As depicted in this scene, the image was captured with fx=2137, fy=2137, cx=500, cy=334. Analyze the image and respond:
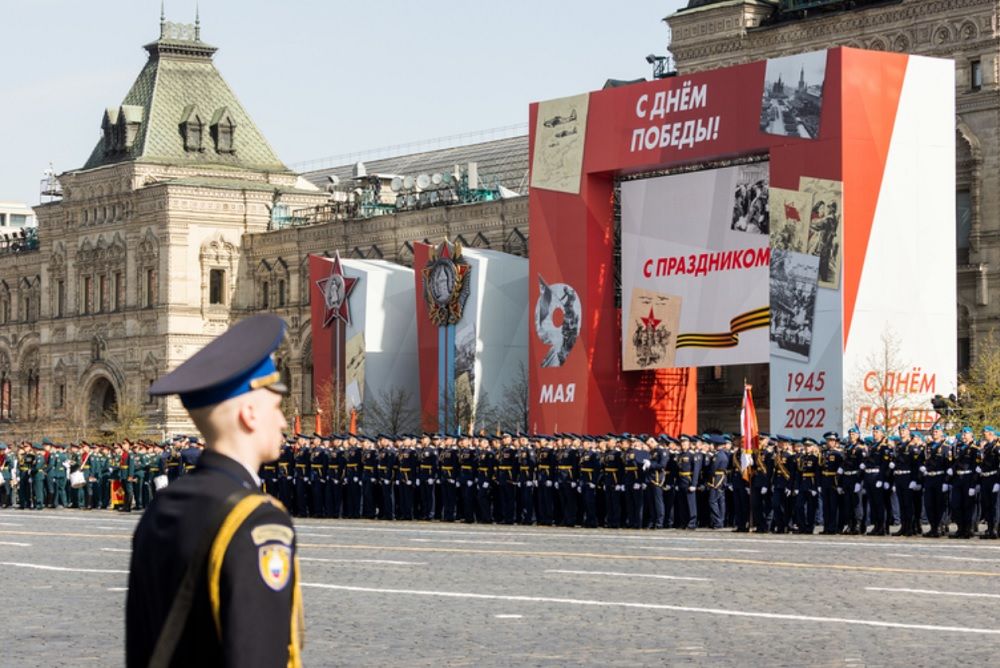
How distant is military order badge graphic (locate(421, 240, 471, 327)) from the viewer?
62812 mm

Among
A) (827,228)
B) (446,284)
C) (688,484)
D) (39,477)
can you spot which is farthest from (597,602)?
(446,284)

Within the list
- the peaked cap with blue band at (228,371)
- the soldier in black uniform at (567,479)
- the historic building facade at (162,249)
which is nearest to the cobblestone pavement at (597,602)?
the soldier in black uniform at (567,479)

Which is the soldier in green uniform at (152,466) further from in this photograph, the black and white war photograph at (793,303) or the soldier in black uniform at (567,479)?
the black and white war photograph at (793,303)

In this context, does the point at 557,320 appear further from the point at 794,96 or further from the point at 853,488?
the point at 853,488

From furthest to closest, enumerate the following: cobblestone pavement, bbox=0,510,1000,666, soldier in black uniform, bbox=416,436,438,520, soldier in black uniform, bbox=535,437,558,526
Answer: soldier in black uniform, bbox=416,436,438,520 → soldier in black uniform, bbox=535,437,558,526 → cobblestone pavement, bbox=0,510,1000,666

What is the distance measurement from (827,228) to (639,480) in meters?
12.7

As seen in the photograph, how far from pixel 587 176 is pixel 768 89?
21.7 feet

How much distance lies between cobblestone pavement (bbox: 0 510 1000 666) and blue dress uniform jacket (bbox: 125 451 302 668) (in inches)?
326

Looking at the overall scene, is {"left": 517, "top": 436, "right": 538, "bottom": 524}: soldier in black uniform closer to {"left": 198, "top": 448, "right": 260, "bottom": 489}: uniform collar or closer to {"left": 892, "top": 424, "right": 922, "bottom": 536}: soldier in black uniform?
{"left": 892, "top": 424, "right": 922, "bottom": 536}: soldier in black uniform

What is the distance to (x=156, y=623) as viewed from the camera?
460cm

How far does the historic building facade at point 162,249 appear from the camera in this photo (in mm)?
81250

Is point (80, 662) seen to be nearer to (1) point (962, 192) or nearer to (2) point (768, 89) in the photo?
(2) point (768, 89)

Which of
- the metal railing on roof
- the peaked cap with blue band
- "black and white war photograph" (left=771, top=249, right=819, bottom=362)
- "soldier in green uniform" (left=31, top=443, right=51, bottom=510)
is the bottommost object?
"soldier in green uniform" (left=31, top=443, right=51, bottom=510)

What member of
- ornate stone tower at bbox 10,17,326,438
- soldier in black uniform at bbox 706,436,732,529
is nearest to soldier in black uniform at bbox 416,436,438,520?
soldier in black uniform at bbox 706,436,732,529
